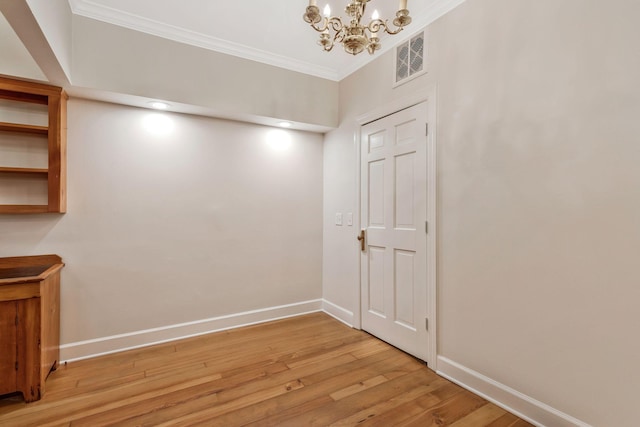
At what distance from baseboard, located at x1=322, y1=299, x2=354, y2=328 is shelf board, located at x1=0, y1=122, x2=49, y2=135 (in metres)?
3.20

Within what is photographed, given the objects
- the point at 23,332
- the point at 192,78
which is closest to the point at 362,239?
the point at 192,78

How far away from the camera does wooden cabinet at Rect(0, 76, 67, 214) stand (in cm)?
229

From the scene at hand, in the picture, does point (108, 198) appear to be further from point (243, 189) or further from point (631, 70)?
point (631, 70)

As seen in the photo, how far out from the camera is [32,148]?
7.87 feet

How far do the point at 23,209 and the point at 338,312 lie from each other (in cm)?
304

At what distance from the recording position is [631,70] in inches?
56.4

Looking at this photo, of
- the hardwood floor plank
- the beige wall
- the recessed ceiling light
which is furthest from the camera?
the recessed ceiling light

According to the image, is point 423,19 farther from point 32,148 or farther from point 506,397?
point 32,148

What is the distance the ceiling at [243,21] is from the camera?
232 cm

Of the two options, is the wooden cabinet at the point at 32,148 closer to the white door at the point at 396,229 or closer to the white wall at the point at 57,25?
the white wall at the point at 57,25

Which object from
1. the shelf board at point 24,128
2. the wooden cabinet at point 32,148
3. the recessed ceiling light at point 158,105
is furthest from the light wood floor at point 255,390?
the recessed ceiling light at point 158,105

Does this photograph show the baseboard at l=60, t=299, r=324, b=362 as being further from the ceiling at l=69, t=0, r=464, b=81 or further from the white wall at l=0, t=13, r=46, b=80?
the ceiling at l=69, t=0, r=464, b=81

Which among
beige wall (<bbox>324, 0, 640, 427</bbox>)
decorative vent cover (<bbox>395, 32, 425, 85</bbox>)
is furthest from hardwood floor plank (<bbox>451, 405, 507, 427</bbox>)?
decorative vent cover (<bbox>395, 32, 425, 85</bbox>)

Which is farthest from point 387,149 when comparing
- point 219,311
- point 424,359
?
point 219,311
